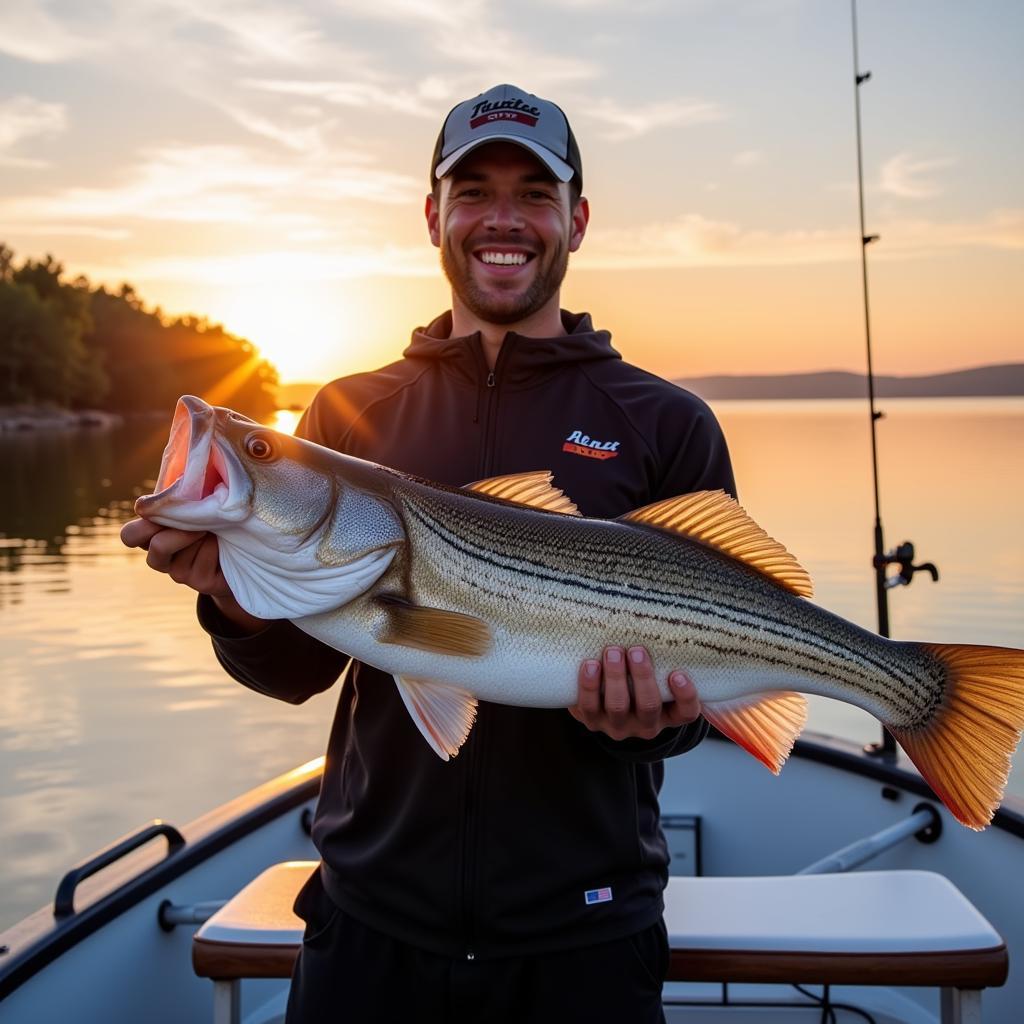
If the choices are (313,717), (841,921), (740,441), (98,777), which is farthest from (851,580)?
(740,441)

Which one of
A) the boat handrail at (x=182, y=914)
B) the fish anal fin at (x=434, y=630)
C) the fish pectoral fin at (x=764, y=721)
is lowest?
the boat handrail at (x=182, y=914)

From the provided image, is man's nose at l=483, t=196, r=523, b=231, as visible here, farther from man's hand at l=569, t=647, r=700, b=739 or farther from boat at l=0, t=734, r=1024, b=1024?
boat at l=0, t=734, r=1024, b=1024

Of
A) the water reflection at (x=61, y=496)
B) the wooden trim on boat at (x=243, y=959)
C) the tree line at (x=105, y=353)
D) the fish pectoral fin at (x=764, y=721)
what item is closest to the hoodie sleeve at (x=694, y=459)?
the fish pectoral fin at (x=764, y=721)

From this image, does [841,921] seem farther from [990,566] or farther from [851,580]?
[990,566]

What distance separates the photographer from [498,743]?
289 cm

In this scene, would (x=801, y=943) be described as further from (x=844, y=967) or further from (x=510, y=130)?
(x=510, y=130)

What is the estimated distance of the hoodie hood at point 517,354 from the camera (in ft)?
10.6

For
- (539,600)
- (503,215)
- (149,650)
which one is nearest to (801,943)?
(539,600)

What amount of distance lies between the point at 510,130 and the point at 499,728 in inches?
73.1

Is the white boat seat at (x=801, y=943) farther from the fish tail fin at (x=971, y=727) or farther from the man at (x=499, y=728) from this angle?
the fish tail fin at (x=971, y=727)

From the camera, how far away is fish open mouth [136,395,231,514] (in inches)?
102

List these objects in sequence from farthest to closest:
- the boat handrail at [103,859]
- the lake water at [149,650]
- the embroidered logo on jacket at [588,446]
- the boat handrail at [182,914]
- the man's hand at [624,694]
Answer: the lake water at [149,650]
the boat handrail at [182,914]
the boat handrail at [103,859]
the embroidered logo on jacket at [588,446]
the man's hand at [624,694]

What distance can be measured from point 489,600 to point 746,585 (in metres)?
0.74

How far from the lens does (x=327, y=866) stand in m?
3.00
